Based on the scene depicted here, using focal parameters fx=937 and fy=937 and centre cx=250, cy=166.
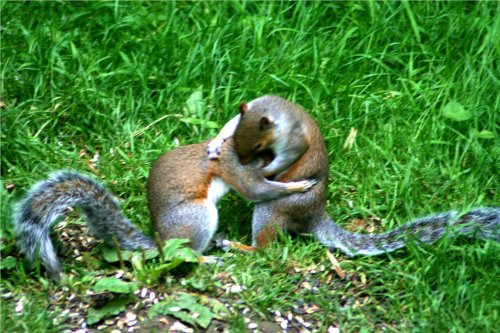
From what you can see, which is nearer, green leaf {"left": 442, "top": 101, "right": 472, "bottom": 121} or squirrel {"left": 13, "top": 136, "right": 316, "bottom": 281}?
squirrel {"left": 13, "top": 136, "right": 316, "bottom": 281}

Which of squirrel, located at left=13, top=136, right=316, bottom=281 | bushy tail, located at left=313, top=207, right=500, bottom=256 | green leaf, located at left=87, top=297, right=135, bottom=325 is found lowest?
bushy tail, located at left=313, top=207, right=500, bottom=256

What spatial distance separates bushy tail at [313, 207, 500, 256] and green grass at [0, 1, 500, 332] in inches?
2.5

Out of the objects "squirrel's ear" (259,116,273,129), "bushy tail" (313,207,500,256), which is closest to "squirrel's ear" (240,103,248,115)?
"squirrel's ear" (259,116,273,129)

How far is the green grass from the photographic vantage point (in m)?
4.56

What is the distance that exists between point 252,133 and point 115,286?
1.05 meters

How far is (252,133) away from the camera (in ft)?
15.7

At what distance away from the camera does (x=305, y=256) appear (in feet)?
15.8

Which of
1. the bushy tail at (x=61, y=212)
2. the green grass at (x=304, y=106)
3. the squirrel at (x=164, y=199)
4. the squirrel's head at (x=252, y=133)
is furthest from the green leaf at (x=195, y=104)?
the bushy tail at (x=61, y=212)

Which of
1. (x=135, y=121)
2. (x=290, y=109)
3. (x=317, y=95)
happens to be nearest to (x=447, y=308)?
(x=290, y=109)

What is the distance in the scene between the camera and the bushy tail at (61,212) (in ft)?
14.7

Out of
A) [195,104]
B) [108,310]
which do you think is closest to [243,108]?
[195,104]

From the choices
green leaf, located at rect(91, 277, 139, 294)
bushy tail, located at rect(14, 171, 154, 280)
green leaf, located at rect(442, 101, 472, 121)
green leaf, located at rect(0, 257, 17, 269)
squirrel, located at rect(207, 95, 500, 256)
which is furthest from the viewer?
green leaf, located at rect(442, 101, 472, 121)

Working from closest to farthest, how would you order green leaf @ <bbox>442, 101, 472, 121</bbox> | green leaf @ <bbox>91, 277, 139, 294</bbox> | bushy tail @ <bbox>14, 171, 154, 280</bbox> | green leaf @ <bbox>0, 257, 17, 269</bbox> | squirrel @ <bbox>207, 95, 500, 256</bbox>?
green leaf @ <bbox>91, 277, 139, 294</bbox> < bushy tail @ <bbox>14, 171, 154, 280</bbox> < green leaf @ <bbox>0, 257, 17, 269</bbox> < squirrel @ <bbox>207, 95, 500, 256</bbox> < green leaf @ <bbox>442, 101, 472, 121</bbox>

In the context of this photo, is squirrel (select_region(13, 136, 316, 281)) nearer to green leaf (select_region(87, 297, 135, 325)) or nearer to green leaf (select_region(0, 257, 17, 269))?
→ green leaf (select_region(0, 257, 17, 269))
